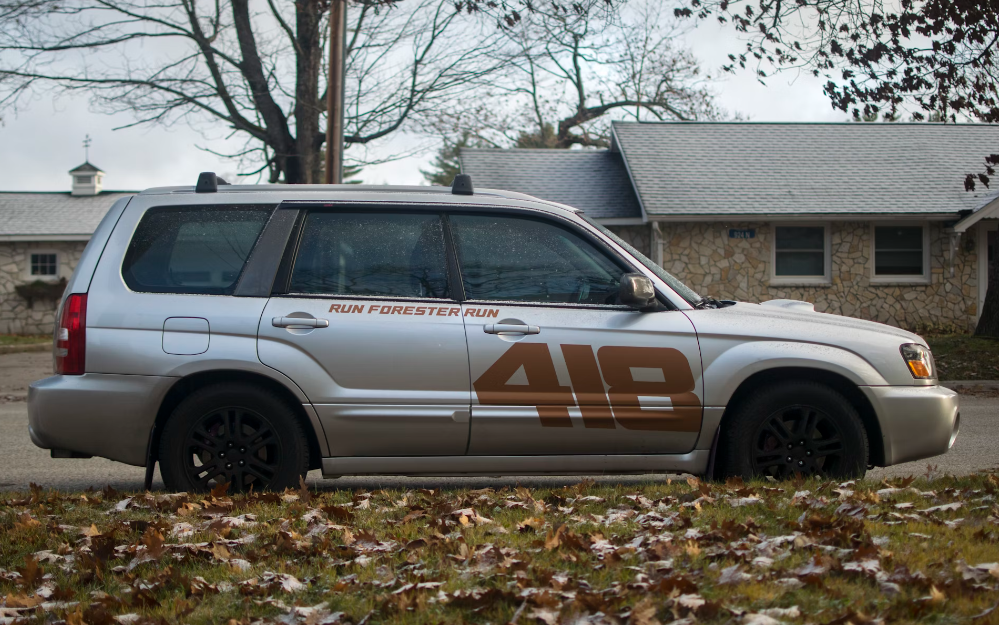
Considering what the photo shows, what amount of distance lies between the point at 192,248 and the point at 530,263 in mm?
1989

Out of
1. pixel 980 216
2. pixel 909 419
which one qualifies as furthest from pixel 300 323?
pixel 980 216

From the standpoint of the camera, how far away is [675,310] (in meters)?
5.87

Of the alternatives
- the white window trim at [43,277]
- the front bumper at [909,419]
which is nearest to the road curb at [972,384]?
the front bumper at [909,419]

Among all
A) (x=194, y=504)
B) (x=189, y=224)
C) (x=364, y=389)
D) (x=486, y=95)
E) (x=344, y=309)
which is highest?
(x=486, y=95)

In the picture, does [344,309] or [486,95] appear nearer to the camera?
[344,309]

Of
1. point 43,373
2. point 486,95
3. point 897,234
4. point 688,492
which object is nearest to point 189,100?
point 486,95

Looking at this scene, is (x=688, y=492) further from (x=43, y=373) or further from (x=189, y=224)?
(x=43, y=373)

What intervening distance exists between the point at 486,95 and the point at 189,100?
6857 millimetres

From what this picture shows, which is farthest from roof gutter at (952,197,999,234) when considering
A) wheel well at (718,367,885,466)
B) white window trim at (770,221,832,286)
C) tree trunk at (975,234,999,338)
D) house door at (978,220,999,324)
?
wheel well at (718,367,885,466)

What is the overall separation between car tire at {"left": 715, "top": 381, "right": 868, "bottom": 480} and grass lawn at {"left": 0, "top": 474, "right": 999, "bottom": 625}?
1.05 ft

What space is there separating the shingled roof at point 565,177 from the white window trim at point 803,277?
3.17 m

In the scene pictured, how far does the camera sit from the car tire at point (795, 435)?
5.69m

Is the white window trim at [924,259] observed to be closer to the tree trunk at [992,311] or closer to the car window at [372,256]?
the tree trunk at [992,311]

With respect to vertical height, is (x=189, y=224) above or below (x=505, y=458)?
above
